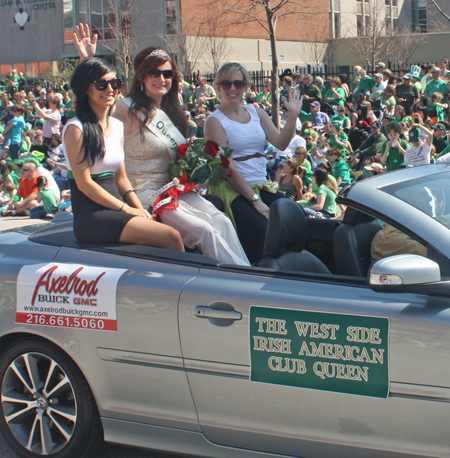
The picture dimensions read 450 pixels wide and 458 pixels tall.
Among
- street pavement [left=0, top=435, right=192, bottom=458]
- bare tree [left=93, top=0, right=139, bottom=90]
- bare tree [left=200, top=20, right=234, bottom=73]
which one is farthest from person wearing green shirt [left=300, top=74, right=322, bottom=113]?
bare tree [left=93, top=0, right=139, bottom=90]

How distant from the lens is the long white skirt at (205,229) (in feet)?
12.3

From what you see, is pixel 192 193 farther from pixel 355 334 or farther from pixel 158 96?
pixel 355 334

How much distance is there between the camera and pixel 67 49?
42281 millimetres

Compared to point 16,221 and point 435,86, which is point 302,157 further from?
point 16,221

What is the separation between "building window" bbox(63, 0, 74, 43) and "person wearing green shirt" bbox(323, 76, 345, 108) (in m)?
28.2

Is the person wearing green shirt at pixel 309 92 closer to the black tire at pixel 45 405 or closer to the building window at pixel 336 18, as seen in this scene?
the black tire at pixel 45 405

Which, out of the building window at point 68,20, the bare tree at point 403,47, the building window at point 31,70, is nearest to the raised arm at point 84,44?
the bare tree at point 403,47

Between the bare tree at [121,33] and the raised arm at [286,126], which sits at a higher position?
the bare tree at [121,33]

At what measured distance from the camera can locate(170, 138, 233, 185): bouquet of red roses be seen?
412cm

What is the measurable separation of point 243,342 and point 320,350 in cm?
32

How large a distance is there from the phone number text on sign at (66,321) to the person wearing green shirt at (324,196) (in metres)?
6.67

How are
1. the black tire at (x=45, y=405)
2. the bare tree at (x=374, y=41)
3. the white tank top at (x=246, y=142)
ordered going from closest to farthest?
1. the black tire at (x=45, y=405)
2. the white tank top at (x=246, y=142)
3. the bare tree at (x=374, y=41)

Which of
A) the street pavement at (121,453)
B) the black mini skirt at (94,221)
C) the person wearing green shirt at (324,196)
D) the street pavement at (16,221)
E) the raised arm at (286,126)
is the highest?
the raised arm at (286,126)

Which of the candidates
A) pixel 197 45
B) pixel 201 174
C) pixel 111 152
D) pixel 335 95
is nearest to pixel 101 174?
pixel 111 152
